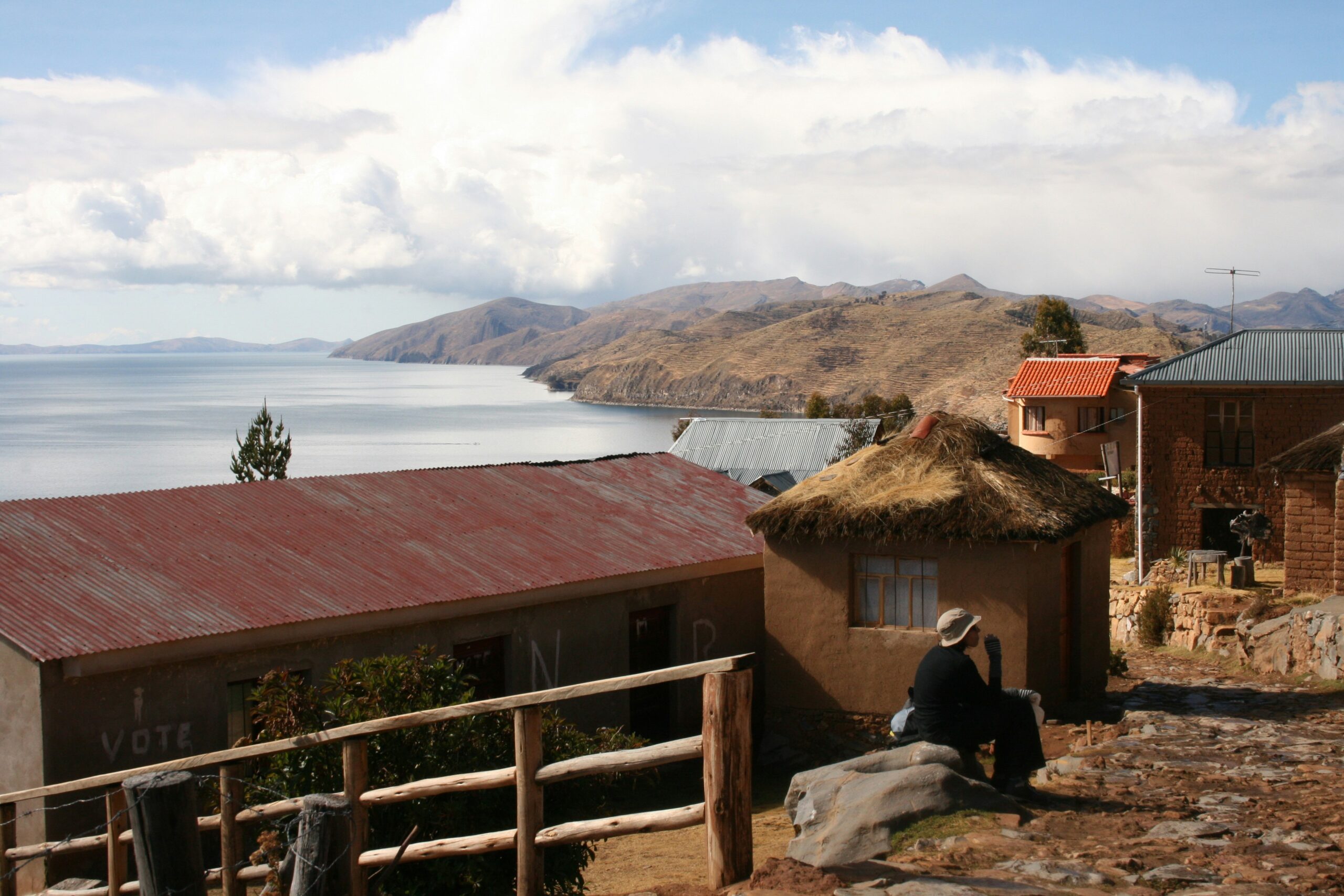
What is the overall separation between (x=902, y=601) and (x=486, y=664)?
15.9ft

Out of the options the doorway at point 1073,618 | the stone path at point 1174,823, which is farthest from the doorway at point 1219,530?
the stone path at point 1174,823

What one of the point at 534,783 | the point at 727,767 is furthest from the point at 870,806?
the point at 534,783

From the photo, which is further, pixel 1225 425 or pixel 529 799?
pixel 1225 425

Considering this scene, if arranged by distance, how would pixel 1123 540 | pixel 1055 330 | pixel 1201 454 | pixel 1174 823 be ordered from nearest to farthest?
1. pixel 1174 823
2. pixel 1201 454
3. pixel 1123 540
4. pixel 1055 330

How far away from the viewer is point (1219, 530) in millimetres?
28672

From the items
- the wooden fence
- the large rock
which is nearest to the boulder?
the large rock

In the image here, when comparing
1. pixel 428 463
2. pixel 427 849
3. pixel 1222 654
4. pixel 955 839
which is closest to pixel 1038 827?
pixel 955 839

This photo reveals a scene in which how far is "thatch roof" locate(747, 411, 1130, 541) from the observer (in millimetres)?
12867

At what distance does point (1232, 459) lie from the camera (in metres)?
27.8

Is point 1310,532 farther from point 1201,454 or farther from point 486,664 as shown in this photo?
point 486,664

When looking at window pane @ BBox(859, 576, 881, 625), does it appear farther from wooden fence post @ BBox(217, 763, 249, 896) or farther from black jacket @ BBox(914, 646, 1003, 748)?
wooden fence post @ BBox(217, 763, 249, 896)

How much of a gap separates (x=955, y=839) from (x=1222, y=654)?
1179 cm

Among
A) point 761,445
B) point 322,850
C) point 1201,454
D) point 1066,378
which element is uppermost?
point 1066,378

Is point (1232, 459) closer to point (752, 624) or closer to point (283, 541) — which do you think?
point (752, 624)
